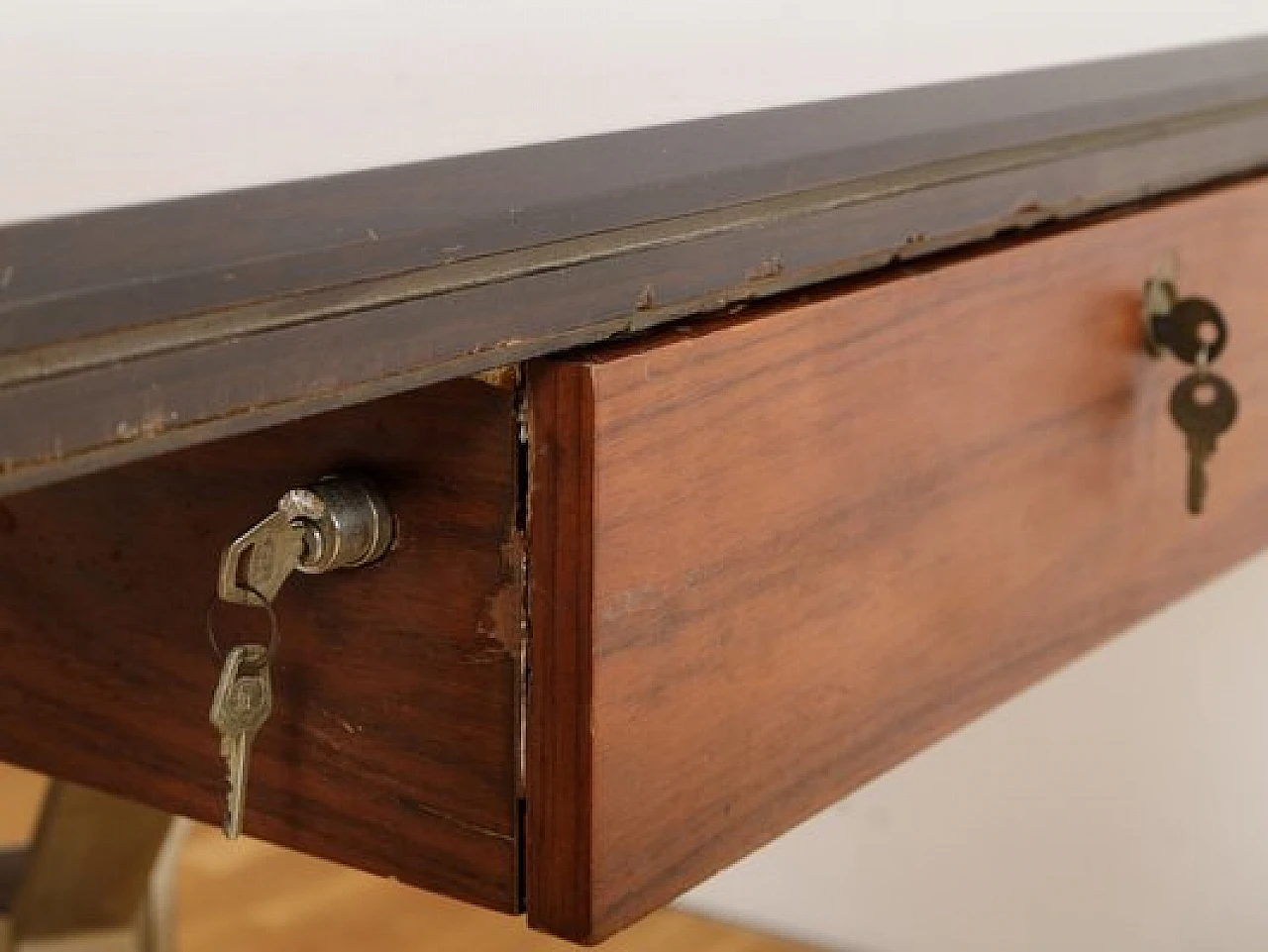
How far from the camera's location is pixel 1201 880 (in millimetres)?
1366

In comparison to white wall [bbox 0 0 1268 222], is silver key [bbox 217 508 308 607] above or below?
below

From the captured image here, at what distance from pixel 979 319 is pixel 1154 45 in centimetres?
23

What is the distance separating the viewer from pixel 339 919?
1.57m

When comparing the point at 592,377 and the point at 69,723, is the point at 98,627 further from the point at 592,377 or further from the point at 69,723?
the point at 592,377

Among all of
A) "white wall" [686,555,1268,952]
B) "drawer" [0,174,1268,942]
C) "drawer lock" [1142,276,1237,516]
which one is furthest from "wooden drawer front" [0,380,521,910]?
"white wall" [686,555,1268,952]

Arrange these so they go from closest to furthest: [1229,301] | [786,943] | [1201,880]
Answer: [1229,301]
[1201,880]
[786,943]

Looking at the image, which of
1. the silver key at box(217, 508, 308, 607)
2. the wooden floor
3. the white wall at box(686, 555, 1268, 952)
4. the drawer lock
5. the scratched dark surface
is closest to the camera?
the scratched dark surface

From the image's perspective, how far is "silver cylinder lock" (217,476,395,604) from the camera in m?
0.46

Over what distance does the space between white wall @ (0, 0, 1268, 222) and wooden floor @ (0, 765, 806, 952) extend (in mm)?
944

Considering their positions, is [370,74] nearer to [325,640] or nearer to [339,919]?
[325,640]

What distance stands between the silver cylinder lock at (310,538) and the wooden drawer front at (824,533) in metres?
0.04

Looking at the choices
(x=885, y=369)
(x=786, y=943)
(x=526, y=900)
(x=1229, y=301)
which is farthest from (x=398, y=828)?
(x=786, y=943)

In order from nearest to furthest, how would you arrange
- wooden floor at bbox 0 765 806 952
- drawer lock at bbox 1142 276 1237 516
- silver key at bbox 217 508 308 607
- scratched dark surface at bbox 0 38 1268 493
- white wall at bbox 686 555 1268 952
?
scratched dark surface at bbox 0 38 1268 493 < silver key at bbox 217 508 308 607 < drawer lock at bbox 1142 276 1237 516 < white wall at bbox 686 555 1268 952 < wooden floor at bbox 0 765 806 952

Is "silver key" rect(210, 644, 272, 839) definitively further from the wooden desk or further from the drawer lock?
the drawer lock
